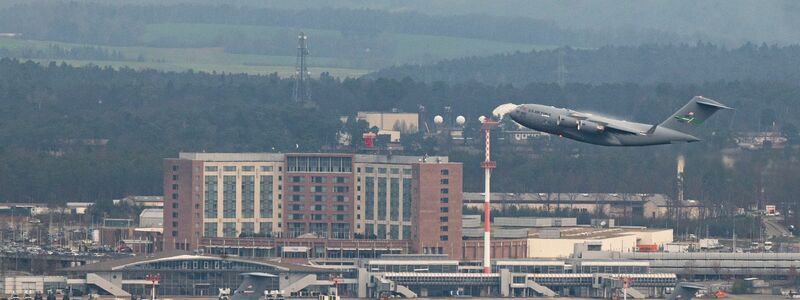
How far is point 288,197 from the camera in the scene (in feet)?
416

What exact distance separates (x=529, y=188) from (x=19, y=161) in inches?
1177

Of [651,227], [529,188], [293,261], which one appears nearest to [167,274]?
[293,261]

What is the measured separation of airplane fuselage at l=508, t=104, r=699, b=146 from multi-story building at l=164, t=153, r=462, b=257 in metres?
46.2

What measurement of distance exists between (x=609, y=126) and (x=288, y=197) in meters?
53.2

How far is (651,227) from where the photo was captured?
5448 inches

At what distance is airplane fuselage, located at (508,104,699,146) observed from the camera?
74.2 metres

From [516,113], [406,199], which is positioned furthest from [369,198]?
[516,113]

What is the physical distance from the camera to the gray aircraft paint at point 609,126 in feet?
244

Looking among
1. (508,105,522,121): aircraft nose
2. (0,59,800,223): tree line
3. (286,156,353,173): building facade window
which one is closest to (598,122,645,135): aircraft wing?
(508,105,522,121): aircraft nose

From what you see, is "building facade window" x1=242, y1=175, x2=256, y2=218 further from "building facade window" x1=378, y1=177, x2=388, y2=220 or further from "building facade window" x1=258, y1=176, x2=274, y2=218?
"building facade window" x1=378, y1=177, x2=388, y2=220

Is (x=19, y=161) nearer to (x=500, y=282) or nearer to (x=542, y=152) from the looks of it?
(x=542, y=152)

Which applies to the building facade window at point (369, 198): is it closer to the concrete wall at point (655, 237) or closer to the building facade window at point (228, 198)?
the building facade window at point (228, 198)

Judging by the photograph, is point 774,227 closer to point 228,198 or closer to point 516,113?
point 228,198

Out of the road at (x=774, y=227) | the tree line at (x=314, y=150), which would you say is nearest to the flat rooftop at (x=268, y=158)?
the tree line at (x=314, y=150)
